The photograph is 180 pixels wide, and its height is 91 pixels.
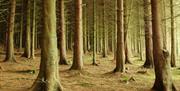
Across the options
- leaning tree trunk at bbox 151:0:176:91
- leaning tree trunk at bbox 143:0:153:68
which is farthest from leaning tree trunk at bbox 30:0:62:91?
leaning tree trunk at bbox 143:0:153:68

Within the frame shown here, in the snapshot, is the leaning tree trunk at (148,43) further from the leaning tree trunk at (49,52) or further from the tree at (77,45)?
→ the leaning tree trunk at (49,52)

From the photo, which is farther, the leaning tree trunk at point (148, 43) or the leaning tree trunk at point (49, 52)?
the leaning tree trunk at point (148, 43)

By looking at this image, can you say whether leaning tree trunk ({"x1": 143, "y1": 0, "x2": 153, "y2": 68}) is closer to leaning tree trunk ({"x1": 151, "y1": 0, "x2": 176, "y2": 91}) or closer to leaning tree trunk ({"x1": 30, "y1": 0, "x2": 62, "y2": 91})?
leaning tree trunk ({"x1": 151, "y1": 0, "x2": 176, "y2": 91})

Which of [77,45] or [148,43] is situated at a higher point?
[77,45]

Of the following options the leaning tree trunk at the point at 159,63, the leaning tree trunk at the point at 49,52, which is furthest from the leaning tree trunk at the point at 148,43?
the leaning tree trunk at the point at 49,52

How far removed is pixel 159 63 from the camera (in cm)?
1141

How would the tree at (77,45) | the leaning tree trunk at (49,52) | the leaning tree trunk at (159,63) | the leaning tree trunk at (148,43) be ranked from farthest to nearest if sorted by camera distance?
1. the leaning tree trunk at (148,43)
2. the tree at (77,45)
3. the leaning tree trunk at (159,63)
4. the leaning tree trunk at (49,52)

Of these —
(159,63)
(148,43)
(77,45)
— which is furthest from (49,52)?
(148,43)

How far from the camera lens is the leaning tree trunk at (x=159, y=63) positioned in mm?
11102

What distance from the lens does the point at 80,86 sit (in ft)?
38.7

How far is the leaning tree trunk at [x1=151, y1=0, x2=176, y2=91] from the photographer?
11102 millimetres

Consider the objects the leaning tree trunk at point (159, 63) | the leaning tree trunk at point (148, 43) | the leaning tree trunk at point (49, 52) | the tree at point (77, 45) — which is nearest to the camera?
the leaning tree trunk at point (49, 52)

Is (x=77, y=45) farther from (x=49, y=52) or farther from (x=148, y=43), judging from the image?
(x=148, y=43)

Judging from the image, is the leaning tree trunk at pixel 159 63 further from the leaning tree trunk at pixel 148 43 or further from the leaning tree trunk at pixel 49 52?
the leaning tree trunk at pixel 148 43
